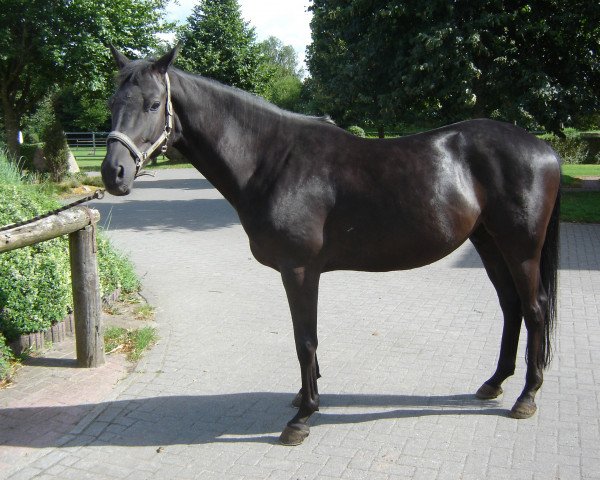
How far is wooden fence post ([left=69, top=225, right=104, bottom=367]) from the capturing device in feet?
15.0

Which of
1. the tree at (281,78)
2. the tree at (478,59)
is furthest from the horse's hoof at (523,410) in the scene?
the tree at (281,78)

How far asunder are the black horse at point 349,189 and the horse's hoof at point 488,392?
0.91 feet

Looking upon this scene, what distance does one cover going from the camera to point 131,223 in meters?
12.4

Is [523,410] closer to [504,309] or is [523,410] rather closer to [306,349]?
[504,309]

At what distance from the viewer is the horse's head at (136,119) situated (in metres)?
2.88

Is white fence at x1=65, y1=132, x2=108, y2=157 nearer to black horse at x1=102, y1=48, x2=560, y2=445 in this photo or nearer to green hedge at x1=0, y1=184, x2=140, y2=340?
green hedge at x1=0, y1=184, x2=140, y2=340

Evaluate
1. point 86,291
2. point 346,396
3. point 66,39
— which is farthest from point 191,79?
point 66,39

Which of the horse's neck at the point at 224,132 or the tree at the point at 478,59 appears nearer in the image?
the horse's neck at the point at 224,132

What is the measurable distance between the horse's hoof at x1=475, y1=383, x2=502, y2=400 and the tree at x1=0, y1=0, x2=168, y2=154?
17651 millimetres

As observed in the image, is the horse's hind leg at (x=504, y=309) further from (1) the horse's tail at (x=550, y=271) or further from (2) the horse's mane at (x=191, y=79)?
(2) the horse's mane at (x=191, y=79)

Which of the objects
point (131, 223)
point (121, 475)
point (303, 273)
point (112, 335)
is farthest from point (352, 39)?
point (121, 475)

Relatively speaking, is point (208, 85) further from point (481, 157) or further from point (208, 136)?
point (481, 157)

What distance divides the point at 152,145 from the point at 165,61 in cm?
45

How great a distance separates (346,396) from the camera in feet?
13.4
